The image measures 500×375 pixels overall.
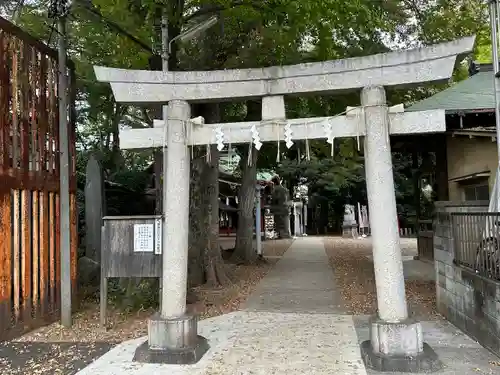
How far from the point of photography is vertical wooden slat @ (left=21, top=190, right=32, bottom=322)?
23.2 feet

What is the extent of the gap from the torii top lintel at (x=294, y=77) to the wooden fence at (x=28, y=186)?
2.01m

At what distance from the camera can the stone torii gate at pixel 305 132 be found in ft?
18.1

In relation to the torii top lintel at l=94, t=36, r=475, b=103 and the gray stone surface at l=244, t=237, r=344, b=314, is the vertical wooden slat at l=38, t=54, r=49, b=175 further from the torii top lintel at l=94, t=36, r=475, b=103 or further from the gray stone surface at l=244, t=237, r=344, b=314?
the gray stone surface at l=244, t=237, r=344, b=314

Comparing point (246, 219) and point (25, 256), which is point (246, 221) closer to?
point (246, 219)

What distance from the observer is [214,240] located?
11.6 m

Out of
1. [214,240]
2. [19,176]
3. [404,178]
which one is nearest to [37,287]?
[19,176]

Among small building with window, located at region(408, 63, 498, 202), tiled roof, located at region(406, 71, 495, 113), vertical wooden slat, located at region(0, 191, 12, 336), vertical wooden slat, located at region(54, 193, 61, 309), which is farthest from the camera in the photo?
small building with window, located at region(408, 63, 498, 202)

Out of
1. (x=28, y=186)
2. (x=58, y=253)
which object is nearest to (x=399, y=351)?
(x=58, y=253)

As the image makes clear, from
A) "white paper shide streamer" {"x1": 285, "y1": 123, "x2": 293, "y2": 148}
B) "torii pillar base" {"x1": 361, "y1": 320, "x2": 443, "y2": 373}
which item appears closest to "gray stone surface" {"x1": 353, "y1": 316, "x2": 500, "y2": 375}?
"torii pillar base" {"x1": 361, "y1": 320, "x2": 443, "y2": 373}

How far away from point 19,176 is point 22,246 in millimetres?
1091

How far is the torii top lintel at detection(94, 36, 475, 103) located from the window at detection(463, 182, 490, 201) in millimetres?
6198

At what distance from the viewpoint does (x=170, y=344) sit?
18.9 feet

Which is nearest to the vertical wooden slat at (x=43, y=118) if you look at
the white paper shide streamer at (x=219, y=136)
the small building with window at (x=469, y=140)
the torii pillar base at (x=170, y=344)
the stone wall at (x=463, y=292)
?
the white paper shide streamer at (x=219, y=136)

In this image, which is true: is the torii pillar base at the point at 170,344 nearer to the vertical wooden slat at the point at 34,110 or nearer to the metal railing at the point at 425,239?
the vertical wooden slat at the point at 34,110
